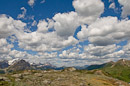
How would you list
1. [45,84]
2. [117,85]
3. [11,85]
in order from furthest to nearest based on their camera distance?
[117,85], [45,84], [11,85]

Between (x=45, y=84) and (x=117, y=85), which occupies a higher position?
(x=45, y=84)

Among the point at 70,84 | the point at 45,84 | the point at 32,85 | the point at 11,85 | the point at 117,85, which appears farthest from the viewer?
the point at 117,85

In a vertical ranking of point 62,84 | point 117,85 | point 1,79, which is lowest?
point 117,85

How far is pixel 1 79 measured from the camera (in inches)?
2287

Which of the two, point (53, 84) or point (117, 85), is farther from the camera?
point (117, 85)

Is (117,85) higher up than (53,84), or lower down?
lower down

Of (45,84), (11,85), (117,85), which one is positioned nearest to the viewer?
(11,85)

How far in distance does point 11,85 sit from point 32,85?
8480mm

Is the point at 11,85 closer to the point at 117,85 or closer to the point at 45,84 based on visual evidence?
the point at 45,84

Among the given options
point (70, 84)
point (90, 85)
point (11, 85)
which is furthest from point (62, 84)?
point (11, 85)

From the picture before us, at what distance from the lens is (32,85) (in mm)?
56094

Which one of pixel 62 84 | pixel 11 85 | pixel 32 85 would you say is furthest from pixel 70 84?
pixel 11 85

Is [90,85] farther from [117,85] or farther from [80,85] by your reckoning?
[117,85]

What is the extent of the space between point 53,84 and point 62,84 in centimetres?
467
